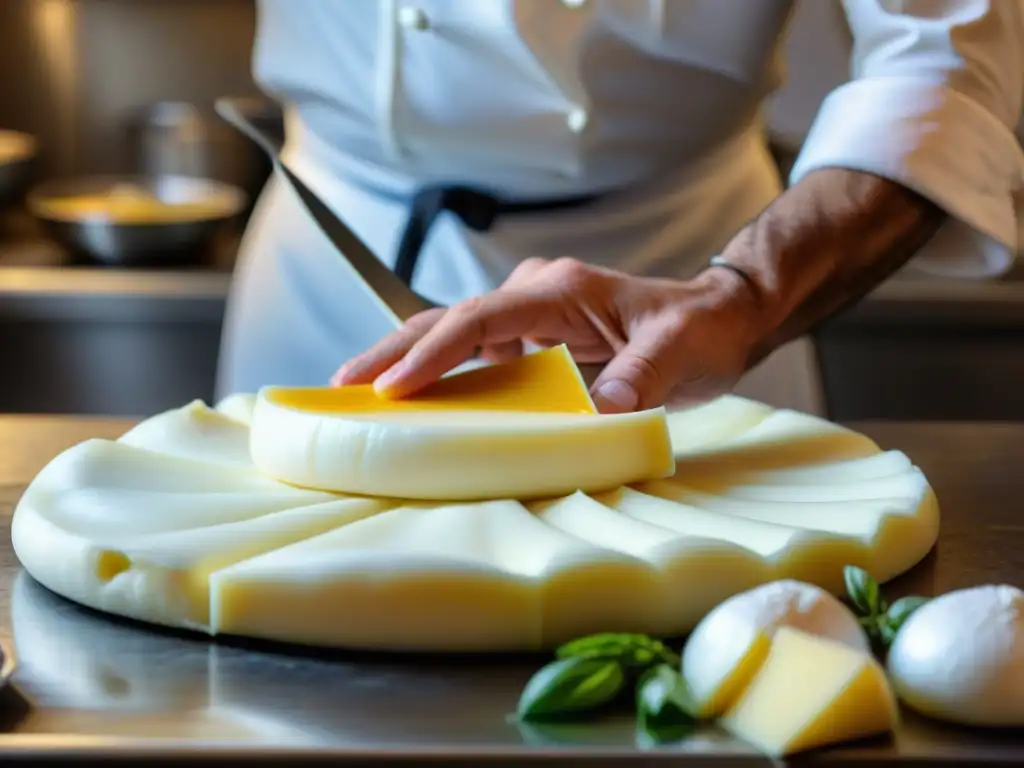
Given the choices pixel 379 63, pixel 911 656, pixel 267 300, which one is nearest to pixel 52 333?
pixel 267 300

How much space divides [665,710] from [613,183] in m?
1.01

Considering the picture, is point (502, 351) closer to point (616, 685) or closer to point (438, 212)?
point (438, 212)

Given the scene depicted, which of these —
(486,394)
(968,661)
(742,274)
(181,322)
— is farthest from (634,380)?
(181,322)

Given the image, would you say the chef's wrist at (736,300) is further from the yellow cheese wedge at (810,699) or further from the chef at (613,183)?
the yellow cheese wedge at (810,699)

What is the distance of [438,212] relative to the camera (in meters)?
1.61

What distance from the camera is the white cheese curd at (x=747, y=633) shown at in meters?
0.69

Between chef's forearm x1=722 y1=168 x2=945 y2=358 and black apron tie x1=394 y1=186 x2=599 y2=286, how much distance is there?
35 cm

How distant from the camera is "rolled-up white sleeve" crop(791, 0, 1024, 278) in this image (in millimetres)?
1321

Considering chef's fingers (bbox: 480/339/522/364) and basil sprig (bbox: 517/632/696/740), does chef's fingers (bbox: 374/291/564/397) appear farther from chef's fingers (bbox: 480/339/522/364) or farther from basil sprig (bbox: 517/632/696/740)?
basil sprig (bbox: 517/632/696/740)

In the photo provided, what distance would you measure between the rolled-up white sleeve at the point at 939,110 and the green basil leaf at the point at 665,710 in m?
0.77

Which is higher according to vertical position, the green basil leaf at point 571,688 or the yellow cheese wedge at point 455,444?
the green basil leaf at point 571,688

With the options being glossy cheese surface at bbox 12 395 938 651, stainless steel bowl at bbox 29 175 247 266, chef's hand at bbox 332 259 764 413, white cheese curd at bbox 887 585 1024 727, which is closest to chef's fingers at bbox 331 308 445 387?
chef's hand at bbox 332 259 764 413

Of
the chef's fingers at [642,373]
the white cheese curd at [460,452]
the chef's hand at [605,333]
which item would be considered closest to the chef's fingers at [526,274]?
the chef's hand at [605,333]

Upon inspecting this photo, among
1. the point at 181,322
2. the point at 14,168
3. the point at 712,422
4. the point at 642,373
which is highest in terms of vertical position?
the point at 642,373
